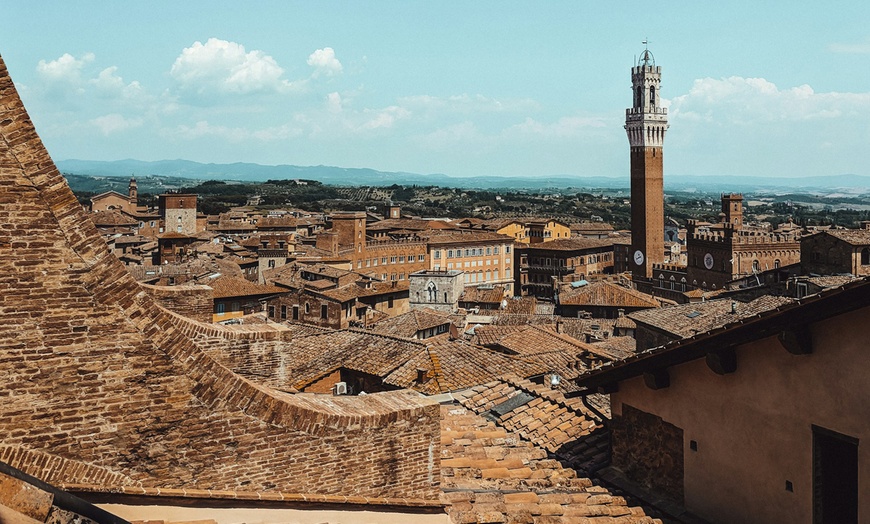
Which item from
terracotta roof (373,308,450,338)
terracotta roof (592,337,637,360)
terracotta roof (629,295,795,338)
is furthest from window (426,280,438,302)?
terracotta roof (629,295,795,338)

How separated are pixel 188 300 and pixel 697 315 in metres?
25.1

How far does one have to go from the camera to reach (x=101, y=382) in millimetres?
5117

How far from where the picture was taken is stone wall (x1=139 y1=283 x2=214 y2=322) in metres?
10.1

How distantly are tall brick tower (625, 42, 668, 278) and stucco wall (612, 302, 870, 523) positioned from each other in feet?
293

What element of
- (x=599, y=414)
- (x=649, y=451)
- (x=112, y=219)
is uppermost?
(x=649, y=451)

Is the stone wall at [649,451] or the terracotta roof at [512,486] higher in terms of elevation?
the stone wall at [649,451]

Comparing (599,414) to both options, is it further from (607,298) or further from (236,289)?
(607,298)

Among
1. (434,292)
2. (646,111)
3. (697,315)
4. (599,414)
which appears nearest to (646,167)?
(646,111)

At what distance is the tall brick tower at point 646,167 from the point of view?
9731 centimetres

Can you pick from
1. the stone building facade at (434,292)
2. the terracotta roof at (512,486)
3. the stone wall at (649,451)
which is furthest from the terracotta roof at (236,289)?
the stone wall at (649,451)

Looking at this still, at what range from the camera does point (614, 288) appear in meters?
57.2

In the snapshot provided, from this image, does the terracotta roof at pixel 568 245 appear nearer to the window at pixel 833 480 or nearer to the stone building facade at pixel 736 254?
the stone building facade at pixel 736 254

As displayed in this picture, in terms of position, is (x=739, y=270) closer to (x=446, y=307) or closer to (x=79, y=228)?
(x=446, y=307)

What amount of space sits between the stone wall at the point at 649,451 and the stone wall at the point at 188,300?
528cm
